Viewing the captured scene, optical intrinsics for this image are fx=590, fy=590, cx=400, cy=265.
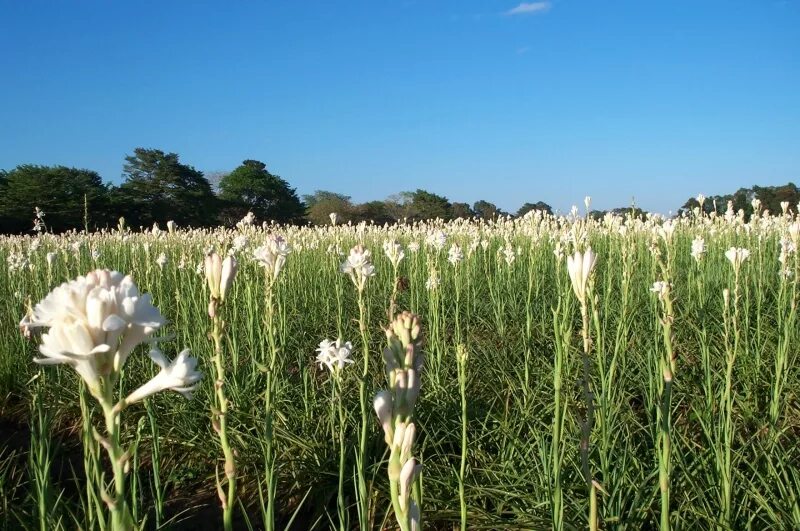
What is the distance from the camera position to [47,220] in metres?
26.0

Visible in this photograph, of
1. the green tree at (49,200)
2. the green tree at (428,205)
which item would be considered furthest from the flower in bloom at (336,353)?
the green tree at (428,205)

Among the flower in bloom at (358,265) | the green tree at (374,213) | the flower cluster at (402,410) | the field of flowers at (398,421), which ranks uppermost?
the green tree at (374,213)

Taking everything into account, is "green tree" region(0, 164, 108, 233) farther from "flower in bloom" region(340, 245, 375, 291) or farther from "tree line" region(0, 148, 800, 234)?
"flower in bloom" region(340, 245, 375, 291)

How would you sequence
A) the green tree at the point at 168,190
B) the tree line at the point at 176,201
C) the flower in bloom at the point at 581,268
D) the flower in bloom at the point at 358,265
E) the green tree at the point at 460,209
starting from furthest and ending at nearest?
1. the green tree at the point at 460,209
2. the green tree at the point at 168,190
3. the tree line at the point at 176,201
4. the flower in bloom at the point at 358,265
5. the flower in bloom at the point at 581,268

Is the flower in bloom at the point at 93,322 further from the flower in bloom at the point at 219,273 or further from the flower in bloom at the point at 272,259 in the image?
the flower in bloom at the point at 272,259

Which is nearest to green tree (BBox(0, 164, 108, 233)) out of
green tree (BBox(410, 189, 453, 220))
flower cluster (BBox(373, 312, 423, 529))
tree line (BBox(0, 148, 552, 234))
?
tree line (BBox(0, 148, 552, 234))

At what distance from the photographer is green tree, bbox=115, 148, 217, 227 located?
3325 centimetres

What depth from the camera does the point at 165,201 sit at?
3472cm

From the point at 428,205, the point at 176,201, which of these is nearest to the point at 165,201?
the point at 176,201

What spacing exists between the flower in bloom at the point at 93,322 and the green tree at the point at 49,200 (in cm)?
2633

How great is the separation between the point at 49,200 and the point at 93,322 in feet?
90.5

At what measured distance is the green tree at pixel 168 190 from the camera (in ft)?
109

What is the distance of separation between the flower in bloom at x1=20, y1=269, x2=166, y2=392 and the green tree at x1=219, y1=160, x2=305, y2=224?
39.9 meters

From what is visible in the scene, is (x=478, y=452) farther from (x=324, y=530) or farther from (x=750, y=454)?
(x=750, y=454)
